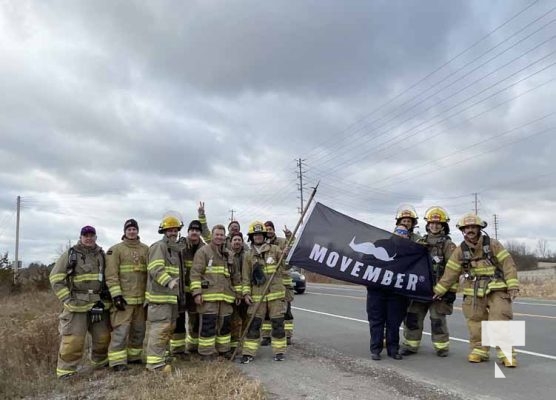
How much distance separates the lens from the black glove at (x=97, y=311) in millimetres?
7102

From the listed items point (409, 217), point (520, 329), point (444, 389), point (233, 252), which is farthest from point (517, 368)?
point (233, 252)

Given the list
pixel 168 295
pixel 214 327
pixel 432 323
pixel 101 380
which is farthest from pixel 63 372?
pixel 432 323

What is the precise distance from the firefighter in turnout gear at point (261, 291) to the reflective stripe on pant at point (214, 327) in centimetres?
32

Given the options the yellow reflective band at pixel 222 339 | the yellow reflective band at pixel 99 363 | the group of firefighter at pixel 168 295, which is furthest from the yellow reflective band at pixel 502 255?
the yellow reflective band at pixel 99 363

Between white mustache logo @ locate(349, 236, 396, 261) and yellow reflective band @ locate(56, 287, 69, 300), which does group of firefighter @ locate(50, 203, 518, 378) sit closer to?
yellow reflective band @ locate(56, 287, 69, 300)

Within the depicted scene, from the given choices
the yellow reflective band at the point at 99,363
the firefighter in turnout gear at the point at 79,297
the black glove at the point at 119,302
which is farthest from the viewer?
the yellow reflective band at the point at 99,363

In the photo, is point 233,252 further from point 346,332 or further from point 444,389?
point 346,332

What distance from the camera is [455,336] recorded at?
10.1 m

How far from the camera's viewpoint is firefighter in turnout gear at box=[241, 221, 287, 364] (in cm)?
761

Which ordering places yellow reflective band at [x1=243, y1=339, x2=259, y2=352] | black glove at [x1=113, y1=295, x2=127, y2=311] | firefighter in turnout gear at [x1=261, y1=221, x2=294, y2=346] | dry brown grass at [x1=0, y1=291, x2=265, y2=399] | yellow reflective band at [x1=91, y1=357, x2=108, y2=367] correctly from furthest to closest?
firefighter in turnout gear at [x1=261, y1=221, x2=294, y2=346], yellow reflective band at [x1=243, y1=339, x2=259, y2=352], yellow reflective band at [x1=91, y1=357, x2=108, y2=367], black glove at [x1=113, y1=295, x2=127, y2=311], dry brown grass at [x1=0, y1=291, x2=265, y2=399]

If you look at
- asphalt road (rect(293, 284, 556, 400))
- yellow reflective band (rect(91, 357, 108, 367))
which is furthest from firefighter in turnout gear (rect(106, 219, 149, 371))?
asphalt road (rect(293, 284, 556, 400))

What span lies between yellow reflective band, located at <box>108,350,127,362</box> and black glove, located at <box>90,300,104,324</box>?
0.49 m

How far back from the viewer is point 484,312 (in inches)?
293

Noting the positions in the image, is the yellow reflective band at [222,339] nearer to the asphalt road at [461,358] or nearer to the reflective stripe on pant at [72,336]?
the reflective stripe on pant at [72,336]
